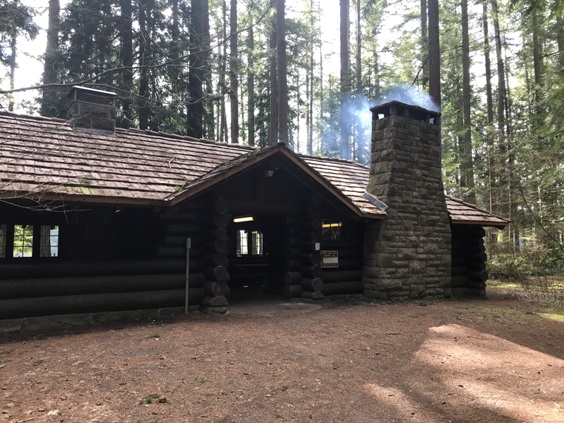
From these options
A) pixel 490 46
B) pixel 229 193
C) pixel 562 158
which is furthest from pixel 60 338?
pixel 490 46

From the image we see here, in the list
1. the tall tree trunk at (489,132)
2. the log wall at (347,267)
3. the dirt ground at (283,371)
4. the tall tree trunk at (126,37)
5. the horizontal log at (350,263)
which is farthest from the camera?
the tall tree trunk at (489,132)

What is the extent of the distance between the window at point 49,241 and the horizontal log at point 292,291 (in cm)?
542

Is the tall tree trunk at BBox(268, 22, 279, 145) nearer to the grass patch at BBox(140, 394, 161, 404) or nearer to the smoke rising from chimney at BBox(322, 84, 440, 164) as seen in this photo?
the smoke rising from chimney at BBox(322, 84, 440, 164)

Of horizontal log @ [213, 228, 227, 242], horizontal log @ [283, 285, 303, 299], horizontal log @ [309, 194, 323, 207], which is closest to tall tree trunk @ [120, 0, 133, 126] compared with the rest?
horizontal log @ [309, 194, 323, 207]

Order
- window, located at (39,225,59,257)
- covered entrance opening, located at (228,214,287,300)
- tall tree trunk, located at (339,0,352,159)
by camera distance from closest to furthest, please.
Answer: window, located at (39,225,59,257), covered entrance opening, located at (228,214,287,300), tall tree trunk, located at (339,0,352,159)

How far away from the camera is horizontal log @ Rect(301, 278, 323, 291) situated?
36.1 ft

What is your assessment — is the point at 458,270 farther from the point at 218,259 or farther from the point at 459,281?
the point at 218,259

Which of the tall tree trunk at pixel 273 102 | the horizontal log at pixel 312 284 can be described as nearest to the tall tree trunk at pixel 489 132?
the tall tree trunk at pixel 273 102

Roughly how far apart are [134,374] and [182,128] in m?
A: 14.3

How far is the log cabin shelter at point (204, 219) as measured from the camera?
26.0ft

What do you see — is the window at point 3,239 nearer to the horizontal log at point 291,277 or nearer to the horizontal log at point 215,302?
the horizontal log at point 215,302

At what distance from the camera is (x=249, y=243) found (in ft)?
55.3

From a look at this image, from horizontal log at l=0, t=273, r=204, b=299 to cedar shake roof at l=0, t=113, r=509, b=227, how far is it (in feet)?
5.44

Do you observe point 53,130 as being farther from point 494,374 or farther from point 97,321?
point 494,374
